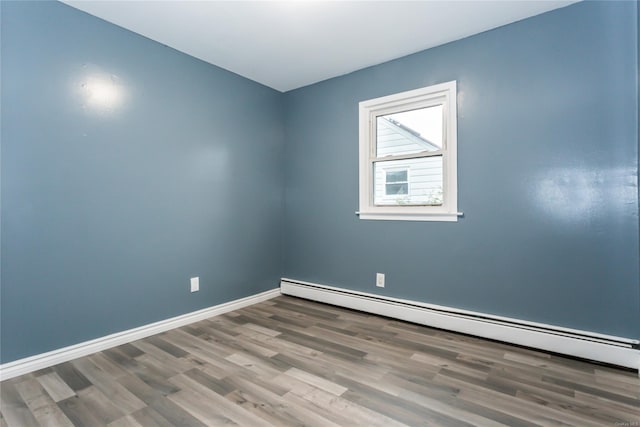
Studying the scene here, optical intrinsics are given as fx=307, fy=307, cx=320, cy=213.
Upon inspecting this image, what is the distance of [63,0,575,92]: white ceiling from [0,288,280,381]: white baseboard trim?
7.70 feet

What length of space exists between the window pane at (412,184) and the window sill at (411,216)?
0.39 feet

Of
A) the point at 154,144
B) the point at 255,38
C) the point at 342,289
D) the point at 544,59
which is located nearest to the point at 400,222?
the point at 342,289

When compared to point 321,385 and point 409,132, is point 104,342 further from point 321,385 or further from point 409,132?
point 409,132

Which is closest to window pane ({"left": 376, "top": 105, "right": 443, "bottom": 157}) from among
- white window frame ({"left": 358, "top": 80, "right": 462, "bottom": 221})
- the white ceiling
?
white window frame ({"left": 358, "top": 80, "right": 462, "bottom": 221})

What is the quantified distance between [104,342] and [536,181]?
3.38 meters

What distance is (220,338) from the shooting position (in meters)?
2.44

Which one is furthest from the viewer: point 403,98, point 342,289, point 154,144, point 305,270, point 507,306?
point 305,270

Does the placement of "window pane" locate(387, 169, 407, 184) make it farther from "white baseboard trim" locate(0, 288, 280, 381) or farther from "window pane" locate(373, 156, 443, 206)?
"white baseboard trim" locate(0, 288, 280, 381)

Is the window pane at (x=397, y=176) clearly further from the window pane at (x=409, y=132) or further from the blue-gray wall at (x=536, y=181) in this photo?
the blue-gray wall at (x=536, y=181)

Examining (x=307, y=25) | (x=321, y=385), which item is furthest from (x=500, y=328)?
(x=307, y=25)

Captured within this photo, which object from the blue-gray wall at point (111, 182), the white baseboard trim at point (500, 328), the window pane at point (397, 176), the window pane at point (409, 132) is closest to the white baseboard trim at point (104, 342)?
the blue-gray wall at point (111, 182)

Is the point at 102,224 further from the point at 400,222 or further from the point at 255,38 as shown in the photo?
the point at 400,222

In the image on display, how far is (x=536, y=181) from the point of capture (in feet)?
7.43

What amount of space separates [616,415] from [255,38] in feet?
10.9
